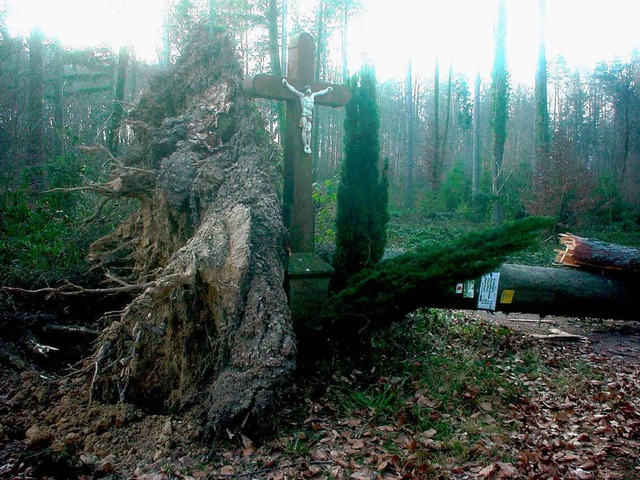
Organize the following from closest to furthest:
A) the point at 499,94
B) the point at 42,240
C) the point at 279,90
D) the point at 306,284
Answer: the point at 306,284 < the point at 279,90 < the point at 42,240 < the point at 499,94

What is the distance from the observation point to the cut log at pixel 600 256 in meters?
7.73

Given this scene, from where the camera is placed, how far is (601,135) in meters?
31.0

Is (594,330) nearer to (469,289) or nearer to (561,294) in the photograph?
(561,294)

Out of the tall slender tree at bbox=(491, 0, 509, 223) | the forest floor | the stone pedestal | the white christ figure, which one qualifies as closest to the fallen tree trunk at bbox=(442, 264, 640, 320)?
the forest floor

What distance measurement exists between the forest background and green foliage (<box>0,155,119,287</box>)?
17 mm

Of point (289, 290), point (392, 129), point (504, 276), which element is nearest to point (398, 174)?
point (392, 129)

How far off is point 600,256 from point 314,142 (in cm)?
969

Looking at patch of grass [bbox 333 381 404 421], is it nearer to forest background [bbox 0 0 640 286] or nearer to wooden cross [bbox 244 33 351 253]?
wooden cross [bbox 244 33 351 253]

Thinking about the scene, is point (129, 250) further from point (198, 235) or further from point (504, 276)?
point (504, 276)

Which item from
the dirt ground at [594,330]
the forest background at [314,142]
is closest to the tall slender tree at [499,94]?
the forest background at [314,142]

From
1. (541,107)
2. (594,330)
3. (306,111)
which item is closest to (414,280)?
(306,111)

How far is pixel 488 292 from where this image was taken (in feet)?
22.9

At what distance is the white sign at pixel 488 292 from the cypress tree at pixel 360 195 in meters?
1.65

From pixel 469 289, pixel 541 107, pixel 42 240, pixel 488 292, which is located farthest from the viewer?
pixel 541 107
